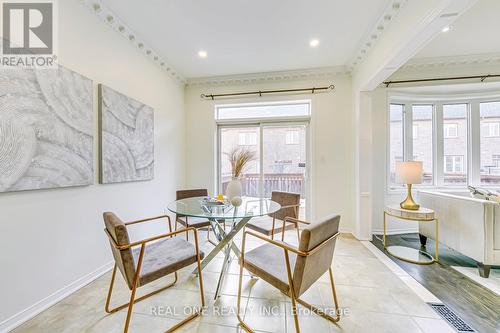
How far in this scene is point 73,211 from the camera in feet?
6.05

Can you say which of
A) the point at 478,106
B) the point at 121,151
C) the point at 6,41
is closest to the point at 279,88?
the point at 121,151

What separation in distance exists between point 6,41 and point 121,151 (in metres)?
1.18

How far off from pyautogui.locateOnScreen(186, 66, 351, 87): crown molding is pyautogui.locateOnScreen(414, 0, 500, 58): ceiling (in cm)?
115

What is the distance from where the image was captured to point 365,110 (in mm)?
3102

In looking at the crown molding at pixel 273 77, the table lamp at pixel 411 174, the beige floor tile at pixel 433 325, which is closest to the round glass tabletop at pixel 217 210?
the beige floor tile at pixel 433 325

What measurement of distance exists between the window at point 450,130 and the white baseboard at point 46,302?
5.59m

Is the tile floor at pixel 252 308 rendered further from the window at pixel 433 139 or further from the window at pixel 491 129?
the window at pixel 491 129

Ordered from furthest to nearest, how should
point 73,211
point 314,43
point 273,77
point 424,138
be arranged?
point 424,138, point 273,77, point 314,43, point 73,211

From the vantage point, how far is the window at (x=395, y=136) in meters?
3.64

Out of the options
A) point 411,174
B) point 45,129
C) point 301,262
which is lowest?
point 301,262

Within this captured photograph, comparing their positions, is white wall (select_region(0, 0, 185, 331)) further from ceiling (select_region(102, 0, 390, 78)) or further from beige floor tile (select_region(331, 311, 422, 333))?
beige floor tile (select_region(331, 311, 422, 333))

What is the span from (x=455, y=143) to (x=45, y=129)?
5.70 metres

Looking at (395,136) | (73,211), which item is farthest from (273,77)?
(73,211)

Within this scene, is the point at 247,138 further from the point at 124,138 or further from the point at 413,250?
the point at 413,250
